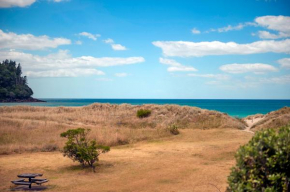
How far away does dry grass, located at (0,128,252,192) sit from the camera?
385 inches

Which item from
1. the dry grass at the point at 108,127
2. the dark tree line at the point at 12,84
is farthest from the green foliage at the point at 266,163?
the dark tree line at the point at 12,84

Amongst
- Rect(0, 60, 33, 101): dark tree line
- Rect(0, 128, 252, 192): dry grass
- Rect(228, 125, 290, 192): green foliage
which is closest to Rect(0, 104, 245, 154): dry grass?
Rect(0, 128, 252, 192): dry grass

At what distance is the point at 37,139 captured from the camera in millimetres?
18938

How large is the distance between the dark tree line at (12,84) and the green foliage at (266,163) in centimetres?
11499

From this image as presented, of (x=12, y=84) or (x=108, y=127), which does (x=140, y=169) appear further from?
(x=12, y=84)

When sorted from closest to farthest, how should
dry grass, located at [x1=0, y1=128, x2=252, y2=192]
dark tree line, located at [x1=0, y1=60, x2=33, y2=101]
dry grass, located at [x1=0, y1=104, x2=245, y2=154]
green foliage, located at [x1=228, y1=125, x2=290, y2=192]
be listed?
green foliage, located at [x1=228, y1=125, x2=290, y2=192]
dry grass, located at [x1=0, y1=128, x2=252, y2=192]
dry grass, located at [x1=0, y1=104, x2=245, y2=154]
dark tree line, located at [x1=0, y1=60, x2=33, y2=101]

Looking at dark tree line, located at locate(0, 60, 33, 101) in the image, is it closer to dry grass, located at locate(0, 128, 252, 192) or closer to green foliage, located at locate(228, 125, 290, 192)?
dry grass, located at locate(0, 128, 252, 192)

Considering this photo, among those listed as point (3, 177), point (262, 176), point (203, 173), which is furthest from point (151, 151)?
point (262, 176)

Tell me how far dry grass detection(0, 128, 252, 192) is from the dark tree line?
103325 mm

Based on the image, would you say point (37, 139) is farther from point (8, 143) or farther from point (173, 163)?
point (173, 163)

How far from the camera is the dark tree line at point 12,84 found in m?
107

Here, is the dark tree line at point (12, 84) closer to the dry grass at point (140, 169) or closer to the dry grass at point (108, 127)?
the dry grass at point (108, 127)

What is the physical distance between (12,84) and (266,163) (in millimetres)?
122021

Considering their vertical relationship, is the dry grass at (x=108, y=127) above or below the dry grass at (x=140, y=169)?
above
